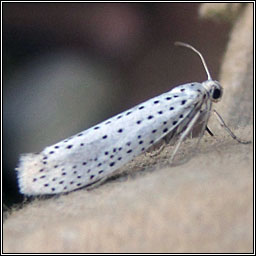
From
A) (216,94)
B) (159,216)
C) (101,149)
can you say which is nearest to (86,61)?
(216,94)

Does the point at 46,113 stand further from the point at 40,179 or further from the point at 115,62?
the point at 40,179

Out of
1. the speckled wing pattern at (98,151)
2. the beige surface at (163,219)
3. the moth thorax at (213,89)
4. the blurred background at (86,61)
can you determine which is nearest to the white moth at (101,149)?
the speckled wing pattern at (98,151)

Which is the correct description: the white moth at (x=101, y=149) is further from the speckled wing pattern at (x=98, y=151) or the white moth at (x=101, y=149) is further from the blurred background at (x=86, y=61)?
the blurred background at (x=86, y=61)

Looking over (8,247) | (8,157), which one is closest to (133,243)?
(8,247)

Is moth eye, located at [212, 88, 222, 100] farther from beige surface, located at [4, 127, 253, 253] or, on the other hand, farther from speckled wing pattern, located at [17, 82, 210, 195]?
beige surface, located at [4, 127, 253, 253]

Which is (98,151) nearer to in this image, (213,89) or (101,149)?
(101,149)
